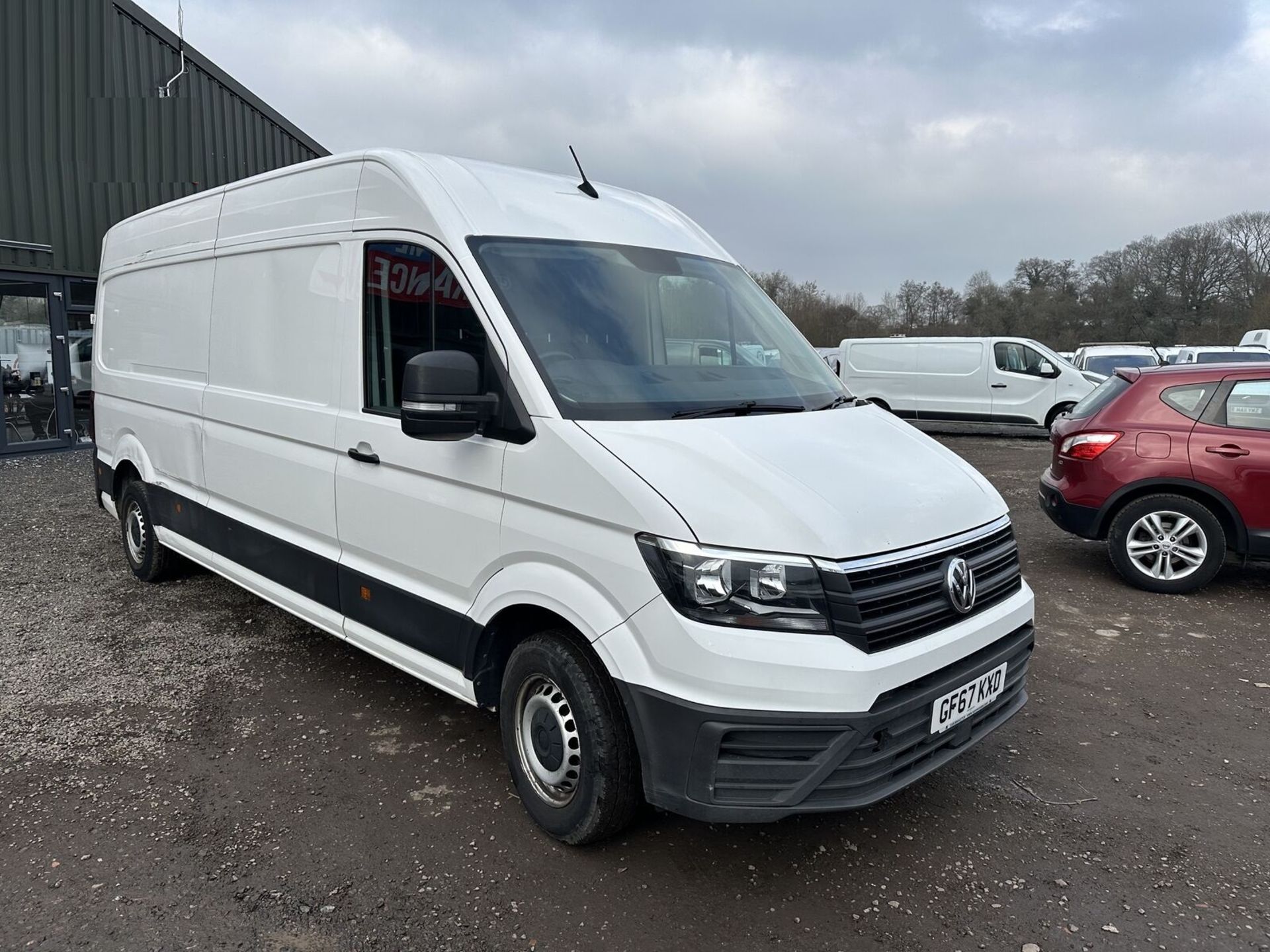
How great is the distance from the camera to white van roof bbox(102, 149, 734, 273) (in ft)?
10.9

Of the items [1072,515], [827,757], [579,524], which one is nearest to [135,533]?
[579,524]

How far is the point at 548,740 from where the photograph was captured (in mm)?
2979

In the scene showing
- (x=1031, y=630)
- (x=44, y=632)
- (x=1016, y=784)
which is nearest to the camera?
(x=1031, y=630)

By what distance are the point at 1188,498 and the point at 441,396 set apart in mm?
5476

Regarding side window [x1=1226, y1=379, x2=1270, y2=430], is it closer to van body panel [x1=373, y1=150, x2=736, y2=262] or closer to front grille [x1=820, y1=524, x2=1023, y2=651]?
front grille [x1=820, y1=524, x2=1023, y2=651]

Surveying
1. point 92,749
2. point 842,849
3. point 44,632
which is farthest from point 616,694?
point 44,632

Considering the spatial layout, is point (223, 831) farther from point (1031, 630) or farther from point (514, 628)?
point (1031, 630)

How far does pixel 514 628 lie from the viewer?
3.14 m

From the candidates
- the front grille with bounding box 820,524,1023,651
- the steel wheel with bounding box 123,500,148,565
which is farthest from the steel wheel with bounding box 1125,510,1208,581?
the steel wheel with bounding box 123,500,148,565

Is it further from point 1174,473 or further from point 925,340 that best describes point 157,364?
point 925,340

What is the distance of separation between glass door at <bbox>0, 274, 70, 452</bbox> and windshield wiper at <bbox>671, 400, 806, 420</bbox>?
12.4 meters

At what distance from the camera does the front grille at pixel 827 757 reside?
2484 mm

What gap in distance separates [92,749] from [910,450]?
3.58 metres

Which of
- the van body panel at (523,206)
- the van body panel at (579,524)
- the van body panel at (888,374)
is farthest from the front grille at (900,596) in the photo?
the van body panel at (888,374)
